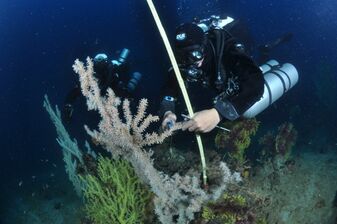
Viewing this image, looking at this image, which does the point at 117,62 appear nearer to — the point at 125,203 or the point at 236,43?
the point at 236,43

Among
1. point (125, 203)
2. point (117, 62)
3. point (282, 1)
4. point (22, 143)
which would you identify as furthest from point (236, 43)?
point (282, 1)

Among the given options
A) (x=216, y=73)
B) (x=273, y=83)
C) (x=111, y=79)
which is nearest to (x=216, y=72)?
(x=216, y=73)

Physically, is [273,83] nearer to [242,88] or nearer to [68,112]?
[242,88]

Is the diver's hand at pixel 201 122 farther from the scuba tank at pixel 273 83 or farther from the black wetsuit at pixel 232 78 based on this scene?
the scuba tank at pixel 273 83

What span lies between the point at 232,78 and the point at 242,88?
0.52m

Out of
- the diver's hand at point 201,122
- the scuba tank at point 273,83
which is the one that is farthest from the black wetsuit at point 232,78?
the scuba tank at point 273,83

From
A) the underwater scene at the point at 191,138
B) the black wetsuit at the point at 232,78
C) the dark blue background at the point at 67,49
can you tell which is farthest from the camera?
the dark blue background at the point at 67,49

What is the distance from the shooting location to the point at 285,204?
6180 mm

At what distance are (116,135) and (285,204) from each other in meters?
4.36

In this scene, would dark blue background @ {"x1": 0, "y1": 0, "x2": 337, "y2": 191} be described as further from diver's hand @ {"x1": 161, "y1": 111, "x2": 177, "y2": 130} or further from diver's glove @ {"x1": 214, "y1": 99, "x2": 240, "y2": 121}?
diver's glove @ {"x1": 214, "y1": 99, "x2": 240, "y2": 121}

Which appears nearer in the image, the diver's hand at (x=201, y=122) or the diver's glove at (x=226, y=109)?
the diver's hand at (x=201, y=122)

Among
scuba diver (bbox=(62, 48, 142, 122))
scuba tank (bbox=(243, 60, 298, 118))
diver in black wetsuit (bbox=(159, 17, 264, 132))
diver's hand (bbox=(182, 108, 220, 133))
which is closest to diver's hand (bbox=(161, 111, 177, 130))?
diver in black wetsuit (bbox=(159, 17, 264, 132))

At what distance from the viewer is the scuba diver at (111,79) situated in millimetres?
7215

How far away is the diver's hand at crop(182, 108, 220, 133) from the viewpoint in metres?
3.11
